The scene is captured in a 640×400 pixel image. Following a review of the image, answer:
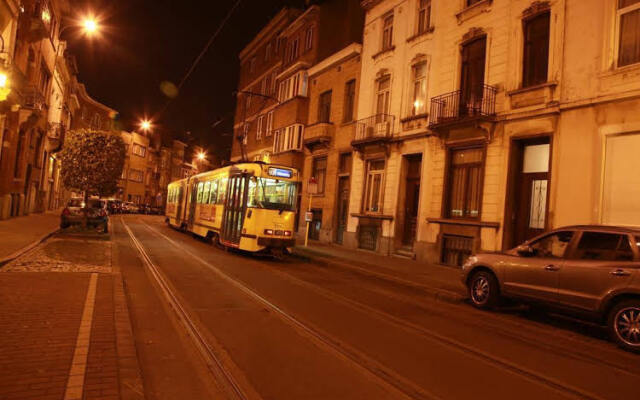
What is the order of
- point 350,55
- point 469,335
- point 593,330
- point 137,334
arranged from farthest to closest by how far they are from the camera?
point 350,55 < point 593,330 < point 469,335 < point 137,334

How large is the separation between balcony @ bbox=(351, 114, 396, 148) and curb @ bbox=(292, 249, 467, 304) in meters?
6.03

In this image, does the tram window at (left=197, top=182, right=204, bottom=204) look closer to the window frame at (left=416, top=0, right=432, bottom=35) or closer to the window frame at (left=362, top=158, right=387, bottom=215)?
the window frame at (left=362, top=158, right=387, bottom=215)

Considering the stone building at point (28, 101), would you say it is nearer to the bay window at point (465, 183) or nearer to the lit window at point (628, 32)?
the bay window at point (465, 183)

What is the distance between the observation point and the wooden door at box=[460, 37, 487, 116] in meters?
16.6

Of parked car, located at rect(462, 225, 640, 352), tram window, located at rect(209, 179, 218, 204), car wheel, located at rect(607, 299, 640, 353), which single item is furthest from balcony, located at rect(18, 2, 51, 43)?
car wheel, located at rect(607, 299, 640, 353)

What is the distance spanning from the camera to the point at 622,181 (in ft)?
39.3

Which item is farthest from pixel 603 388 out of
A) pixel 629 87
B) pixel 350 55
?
pixel 350 55

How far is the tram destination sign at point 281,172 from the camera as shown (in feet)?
51.6

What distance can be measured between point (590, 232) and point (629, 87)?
6308mm

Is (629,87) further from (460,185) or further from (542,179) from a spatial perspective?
(460,185)

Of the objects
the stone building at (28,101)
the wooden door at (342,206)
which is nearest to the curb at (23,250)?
the stone building at (28,101)

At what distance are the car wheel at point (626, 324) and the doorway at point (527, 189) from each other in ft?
23.7

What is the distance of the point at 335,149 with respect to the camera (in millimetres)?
25000

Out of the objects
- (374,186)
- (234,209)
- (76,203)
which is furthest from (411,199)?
(76,203)
